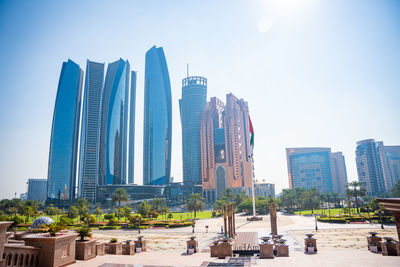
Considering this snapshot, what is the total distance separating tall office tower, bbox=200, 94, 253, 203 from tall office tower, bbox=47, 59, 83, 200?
94266mm

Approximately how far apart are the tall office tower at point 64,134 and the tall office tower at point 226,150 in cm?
9427

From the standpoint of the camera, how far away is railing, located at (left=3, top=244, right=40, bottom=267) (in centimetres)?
1477

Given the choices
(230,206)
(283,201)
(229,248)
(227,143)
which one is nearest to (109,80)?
(227,143)

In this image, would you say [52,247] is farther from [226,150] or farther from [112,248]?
[226,150]

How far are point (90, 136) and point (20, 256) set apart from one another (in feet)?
602

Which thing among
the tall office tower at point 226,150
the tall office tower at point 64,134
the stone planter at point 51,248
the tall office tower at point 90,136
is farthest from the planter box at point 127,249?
the tall office tower at point 90,136

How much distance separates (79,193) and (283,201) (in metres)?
147

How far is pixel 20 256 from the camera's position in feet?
49.8

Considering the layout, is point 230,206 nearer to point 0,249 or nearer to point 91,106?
point 0,249

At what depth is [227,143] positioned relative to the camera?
178 metres

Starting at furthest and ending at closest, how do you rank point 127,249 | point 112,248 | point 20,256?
point 127,249 < point 112,248 < point 20,256

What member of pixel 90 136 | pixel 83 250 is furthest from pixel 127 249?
pixel 90 136

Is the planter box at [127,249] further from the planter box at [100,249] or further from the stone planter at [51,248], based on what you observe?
the stone planter at [51,248]

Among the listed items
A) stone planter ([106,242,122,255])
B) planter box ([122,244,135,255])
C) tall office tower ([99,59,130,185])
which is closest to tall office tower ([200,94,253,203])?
tall office tower ([99,59,130,185])
